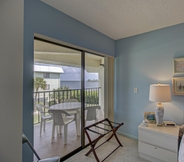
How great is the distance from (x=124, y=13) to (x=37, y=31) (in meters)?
1.33

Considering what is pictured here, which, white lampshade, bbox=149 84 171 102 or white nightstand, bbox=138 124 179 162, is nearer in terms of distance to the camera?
white nightstand, bbox=138 124 179 162

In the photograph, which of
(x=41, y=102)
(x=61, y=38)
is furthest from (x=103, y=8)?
(x=41, y=102)

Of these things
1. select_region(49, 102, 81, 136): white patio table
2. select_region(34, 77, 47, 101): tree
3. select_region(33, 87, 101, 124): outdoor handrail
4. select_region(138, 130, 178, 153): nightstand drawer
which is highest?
select_region(34, 77, 47, 101): tree

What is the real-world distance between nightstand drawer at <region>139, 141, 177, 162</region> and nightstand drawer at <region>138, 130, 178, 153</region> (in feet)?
0.19

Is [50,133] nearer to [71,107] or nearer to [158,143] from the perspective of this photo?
[71,107]

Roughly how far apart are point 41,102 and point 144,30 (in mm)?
2419

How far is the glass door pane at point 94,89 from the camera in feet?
8.48

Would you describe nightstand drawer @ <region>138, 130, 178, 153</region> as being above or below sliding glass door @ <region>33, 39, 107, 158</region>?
below

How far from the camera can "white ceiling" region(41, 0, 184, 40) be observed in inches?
65.1

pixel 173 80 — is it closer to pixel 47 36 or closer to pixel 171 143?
pixel 171 143

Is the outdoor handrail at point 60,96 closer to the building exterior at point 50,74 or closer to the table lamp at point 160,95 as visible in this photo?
the building exterior at point 50,74

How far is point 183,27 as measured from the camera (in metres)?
2.19

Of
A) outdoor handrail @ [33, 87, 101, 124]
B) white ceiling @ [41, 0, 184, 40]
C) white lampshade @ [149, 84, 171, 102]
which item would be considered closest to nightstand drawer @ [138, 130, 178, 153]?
white lampshade @ [149, 84, 171, 102]

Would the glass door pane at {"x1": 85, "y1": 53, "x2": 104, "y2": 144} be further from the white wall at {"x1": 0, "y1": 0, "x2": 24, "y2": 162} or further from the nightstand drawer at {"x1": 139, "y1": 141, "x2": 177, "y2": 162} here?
the white wall at {"x1": 0, "y1": 0, "x2": 24, "y2": 162}
